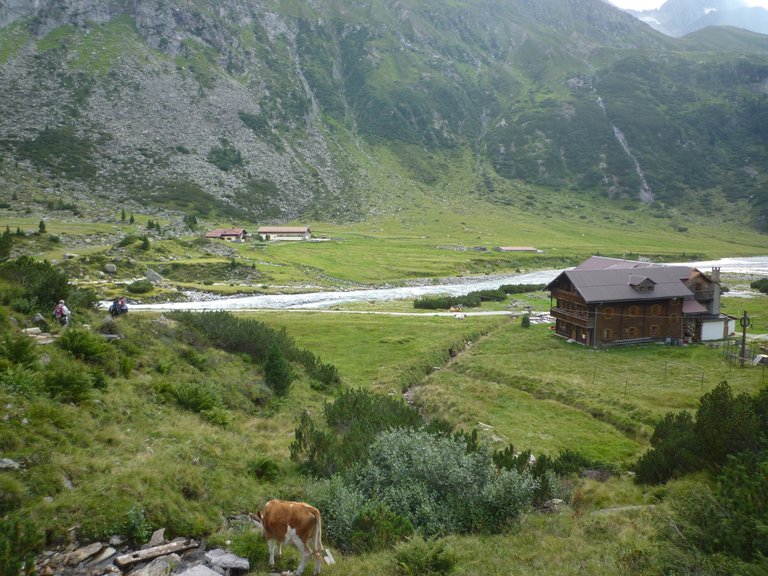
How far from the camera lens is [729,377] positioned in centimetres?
4003

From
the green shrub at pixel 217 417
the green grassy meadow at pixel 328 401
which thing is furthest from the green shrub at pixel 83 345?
the green shrub at pixel 217 417

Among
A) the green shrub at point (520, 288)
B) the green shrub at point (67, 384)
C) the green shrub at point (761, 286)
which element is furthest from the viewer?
the green shrub at point (520, 288)

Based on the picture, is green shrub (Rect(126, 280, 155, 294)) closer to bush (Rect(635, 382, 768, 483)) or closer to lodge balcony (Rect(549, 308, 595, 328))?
lodge balcony (Rect(549, 308, 595, 328))

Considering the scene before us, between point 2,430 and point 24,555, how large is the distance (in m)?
4.05

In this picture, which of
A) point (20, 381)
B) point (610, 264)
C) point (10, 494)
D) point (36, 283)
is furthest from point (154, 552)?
point (610, 264)

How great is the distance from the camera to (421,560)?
10781 mm

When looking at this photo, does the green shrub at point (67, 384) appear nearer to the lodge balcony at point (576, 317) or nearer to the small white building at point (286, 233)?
the lodge balcony at point (576, 317)

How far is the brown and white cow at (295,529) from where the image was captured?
35.7ft

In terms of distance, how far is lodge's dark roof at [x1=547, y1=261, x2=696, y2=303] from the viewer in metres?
53.6

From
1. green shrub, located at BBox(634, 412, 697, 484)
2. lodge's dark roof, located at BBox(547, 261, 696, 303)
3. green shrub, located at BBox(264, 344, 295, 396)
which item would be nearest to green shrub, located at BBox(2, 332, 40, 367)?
green shrub, located at BBox(264, 344, 295, 396)

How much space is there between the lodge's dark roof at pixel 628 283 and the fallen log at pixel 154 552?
48.7 m

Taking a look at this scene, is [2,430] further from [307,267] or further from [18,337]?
[307,267]

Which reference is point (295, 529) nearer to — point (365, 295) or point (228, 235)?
point (365, 295)

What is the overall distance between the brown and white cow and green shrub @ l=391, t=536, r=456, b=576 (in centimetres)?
181
